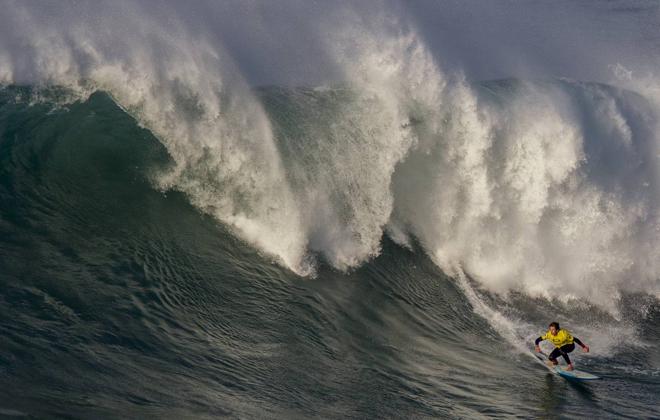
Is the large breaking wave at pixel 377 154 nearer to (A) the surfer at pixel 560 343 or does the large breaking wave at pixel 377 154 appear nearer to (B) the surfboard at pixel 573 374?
(A) the surfer at pixel 560 343

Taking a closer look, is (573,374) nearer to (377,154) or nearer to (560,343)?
(560,343)

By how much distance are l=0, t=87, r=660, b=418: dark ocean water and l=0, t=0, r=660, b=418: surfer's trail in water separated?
4cm

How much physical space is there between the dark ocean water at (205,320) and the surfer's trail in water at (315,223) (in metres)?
0.04

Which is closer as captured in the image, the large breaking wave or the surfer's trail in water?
the surfer's trail in water

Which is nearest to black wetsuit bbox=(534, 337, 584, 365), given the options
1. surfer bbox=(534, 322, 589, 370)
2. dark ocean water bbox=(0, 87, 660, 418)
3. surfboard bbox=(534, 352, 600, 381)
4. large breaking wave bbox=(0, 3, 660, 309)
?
surfer bbox=(534, 322, 589, 370)

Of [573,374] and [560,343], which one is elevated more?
[560,343]

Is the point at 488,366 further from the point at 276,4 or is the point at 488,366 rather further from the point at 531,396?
the point at 276,4

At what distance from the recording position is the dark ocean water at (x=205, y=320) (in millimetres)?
8516

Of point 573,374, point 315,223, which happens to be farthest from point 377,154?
point 573,374

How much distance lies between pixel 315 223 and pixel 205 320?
11.0 ft

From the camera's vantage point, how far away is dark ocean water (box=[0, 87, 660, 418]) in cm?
852

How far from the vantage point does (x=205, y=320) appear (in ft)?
33.9

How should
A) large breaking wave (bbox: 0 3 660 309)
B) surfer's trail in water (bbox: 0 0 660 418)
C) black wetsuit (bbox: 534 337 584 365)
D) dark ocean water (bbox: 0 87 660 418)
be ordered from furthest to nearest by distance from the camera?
large breaking wave (bbox: 0 3 660 309) < black wetsuit (bbox: 534 337 584 365) < surfer's trail in water (bbox: 0 0 660 418) < dark ocean water (bbox: 0 87 660 418)

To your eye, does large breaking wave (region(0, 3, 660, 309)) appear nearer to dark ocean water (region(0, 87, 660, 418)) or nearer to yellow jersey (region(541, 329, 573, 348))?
dark ocean water (region(0, 87, 660, 418))
